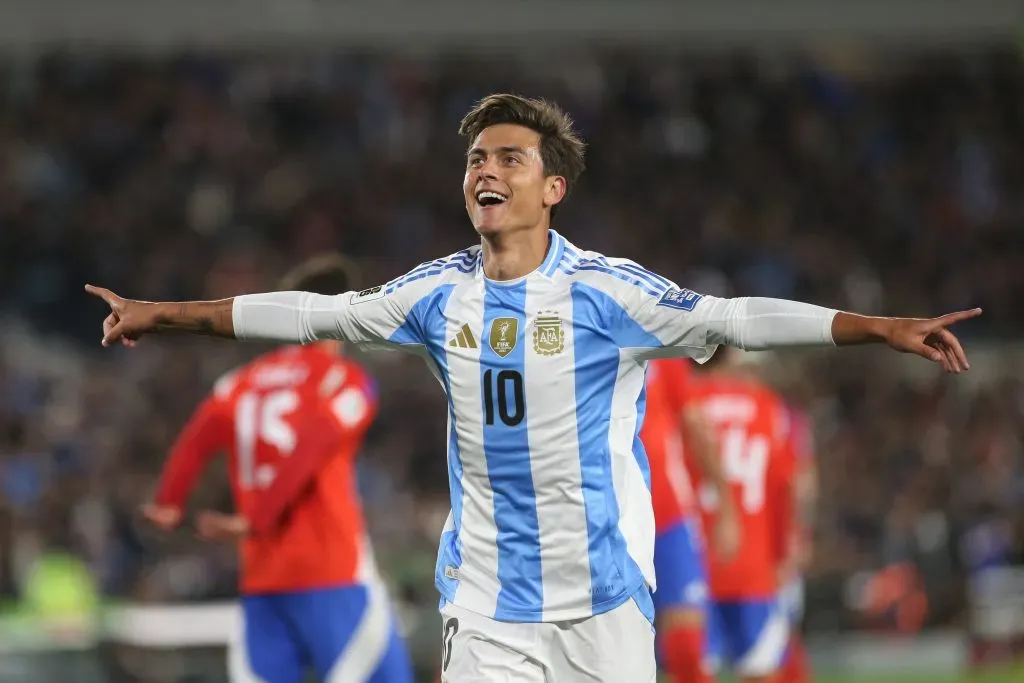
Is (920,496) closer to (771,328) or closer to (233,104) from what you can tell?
(233,104)

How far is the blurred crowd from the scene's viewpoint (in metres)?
14.4

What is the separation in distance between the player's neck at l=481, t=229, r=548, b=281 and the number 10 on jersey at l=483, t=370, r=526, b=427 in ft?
1.01

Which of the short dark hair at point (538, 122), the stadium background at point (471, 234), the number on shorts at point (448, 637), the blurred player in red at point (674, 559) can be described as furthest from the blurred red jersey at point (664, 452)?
the stadium background at point (471, 234)

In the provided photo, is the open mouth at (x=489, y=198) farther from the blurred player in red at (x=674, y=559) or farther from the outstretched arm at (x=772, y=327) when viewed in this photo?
the blurred player in red at (x=674, y=559)

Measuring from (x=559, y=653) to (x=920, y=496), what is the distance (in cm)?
1133

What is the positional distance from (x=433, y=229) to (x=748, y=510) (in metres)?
11.0

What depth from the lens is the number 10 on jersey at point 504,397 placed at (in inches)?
177

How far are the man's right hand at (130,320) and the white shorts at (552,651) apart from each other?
4.02 ft

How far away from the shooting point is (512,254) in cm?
464

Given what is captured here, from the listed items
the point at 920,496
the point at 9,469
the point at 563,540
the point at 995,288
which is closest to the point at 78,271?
the point at 9,469

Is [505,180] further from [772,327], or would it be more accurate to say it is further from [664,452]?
[664,452]

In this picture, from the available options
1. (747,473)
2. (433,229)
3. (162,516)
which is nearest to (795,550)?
(747,473)

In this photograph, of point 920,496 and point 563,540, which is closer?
point 563,540

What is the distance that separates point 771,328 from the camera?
4188 millimetres
